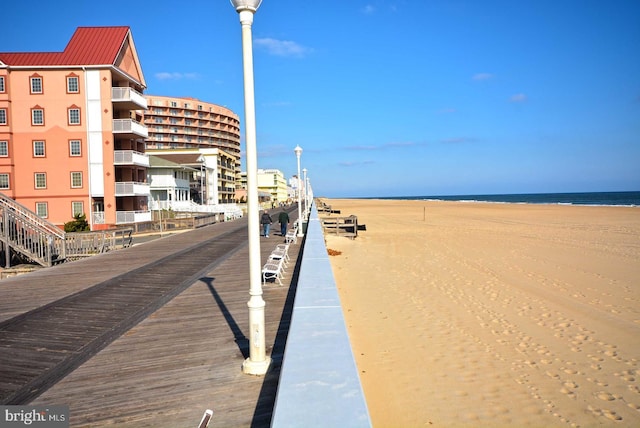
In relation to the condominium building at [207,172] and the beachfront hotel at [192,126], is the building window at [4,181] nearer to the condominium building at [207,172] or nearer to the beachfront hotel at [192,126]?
the condominium building at [207,172]

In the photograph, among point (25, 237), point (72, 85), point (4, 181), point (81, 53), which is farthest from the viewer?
point (81, 53)

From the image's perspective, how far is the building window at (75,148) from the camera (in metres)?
31.8

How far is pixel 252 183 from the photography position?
478 centimetres

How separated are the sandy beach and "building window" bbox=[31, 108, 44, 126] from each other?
27.0 metres

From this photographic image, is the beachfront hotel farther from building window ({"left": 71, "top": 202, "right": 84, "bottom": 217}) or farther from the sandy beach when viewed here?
the sandy beach

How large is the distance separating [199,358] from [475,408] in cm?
350

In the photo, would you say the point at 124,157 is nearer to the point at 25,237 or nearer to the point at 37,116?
the point at 37,116

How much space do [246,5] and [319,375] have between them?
12.4ft

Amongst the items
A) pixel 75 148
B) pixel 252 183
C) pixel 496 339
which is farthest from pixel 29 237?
pixel 75 148

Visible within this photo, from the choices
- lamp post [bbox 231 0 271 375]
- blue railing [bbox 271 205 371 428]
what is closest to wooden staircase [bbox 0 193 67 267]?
blue railing [bbox 271 205 371 428]

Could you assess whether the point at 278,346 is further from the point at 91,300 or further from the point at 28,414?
the point at 91,300

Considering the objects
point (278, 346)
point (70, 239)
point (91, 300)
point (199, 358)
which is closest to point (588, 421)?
point (278, 346)
